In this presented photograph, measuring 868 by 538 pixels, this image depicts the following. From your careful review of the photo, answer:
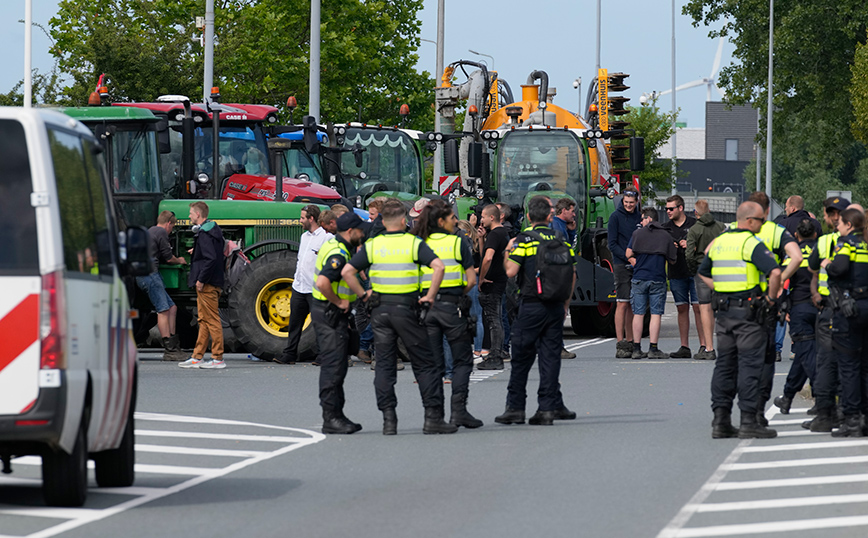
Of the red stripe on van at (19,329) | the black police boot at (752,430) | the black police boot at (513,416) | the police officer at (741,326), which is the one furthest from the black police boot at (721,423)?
the red stripe on van at (19,329)

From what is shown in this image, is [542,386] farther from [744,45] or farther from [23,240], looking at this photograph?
[744,45]

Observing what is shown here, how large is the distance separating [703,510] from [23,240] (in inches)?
155

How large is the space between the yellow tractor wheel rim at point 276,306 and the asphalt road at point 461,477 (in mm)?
3626

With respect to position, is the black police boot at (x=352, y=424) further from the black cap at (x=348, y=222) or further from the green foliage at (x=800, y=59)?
the green foliage at (x=800, y=59)

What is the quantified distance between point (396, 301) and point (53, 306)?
451cm

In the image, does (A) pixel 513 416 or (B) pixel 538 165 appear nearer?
(A) pixel 513 416

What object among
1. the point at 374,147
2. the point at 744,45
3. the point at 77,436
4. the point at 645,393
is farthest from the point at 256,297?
the point at 744,45

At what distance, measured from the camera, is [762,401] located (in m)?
11.9

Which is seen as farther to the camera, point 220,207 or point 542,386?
point 220,207

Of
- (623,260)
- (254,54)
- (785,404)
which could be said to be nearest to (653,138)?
(254,54)

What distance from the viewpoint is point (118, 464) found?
30.4 feet

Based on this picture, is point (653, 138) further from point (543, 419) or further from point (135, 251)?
point (135, 251)

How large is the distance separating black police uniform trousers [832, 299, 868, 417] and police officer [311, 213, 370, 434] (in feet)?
12.4

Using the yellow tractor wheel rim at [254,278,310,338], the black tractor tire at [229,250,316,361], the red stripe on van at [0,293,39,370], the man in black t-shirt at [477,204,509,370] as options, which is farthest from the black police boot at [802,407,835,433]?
the yellow tractor wheel rim at [254,278,310,338]
